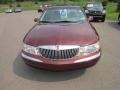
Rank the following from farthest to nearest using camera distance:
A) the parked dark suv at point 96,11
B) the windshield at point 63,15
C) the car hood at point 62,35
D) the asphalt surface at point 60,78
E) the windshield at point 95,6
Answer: the windshield at point 95,6 < the parked dark suv at point 96,11 < the windshield at point 63,15 < the car hood at point 62,35 < the asphalt surface at point 60,78

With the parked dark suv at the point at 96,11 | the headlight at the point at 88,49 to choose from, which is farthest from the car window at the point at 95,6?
the headlight at the point at 88,49

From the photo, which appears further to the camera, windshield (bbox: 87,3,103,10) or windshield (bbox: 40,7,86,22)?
windshield (bbox: 87,3,103,10)

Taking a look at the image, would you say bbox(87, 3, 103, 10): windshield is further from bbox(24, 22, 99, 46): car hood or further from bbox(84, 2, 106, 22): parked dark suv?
bbox(24, 22, 99, 46): car hood

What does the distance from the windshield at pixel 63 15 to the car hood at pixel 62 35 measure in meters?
0.45

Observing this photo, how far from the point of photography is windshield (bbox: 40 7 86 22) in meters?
7.77

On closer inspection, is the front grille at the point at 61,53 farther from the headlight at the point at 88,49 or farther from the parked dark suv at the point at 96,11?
the parked dark suv at the point at 96,11

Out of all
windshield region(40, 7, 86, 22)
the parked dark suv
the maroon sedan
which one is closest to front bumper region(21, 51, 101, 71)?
the maroon sedan

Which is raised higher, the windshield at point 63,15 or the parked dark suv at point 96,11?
the windshield at point 63,15

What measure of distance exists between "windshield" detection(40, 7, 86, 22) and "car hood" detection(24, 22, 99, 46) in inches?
17.6

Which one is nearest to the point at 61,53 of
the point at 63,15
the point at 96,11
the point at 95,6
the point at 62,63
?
the point at 62,63

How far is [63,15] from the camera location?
7918mm

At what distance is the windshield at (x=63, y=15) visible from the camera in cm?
777

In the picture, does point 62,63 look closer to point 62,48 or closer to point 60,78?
Result: point 62,48

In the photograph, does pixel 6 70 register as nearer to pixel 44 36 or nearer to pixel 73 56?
pixel 44 36
